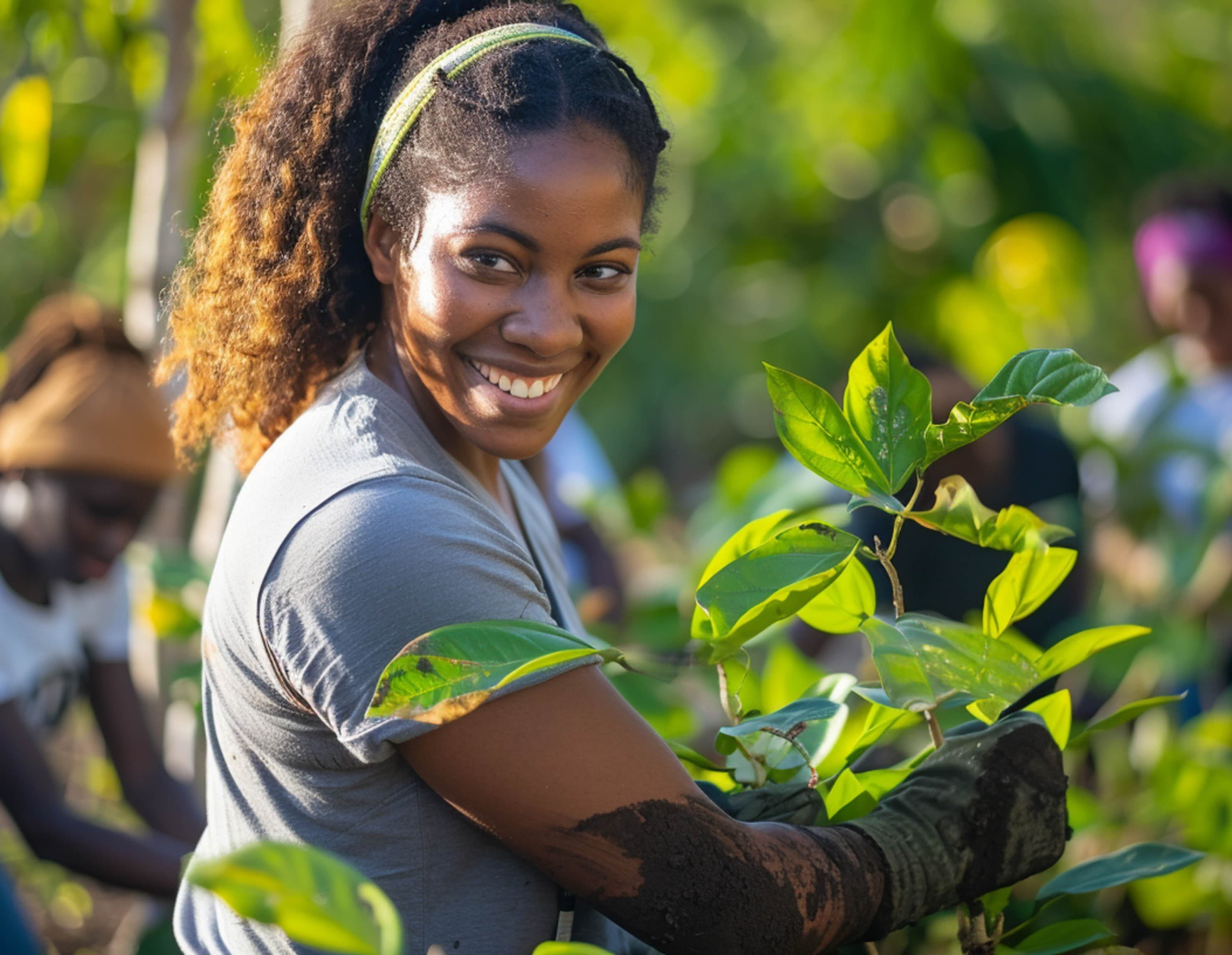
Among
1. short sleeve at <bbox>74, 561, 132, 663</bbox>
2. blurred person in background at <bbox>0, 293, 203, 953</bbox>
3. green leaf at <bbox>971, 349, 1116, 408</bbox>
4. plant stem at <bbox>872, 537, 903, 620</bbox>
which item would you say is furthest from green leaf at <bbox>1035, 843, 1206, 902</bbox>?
→ short sleeve at <bbox>74, 561, 132, 663</bbox>

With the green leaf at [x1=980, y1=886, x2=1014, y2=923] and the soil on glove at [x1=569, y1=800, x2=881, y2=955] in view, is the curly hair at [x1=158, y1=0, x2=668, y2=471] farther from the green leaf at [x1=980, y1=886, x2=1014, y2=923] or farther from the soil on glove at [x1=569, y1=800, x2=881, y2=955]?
the green leaf at [x1=980, y1=886, x2=1014, y2=923]

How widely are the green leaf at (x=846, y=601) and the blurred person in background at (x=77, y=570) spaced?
4.15 ft

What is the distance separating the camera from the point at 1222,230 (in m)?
3.54

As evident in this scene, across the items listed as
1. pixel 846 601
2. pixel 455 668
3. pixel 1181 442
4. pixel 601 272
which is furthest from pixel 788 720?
pixel 1181 442

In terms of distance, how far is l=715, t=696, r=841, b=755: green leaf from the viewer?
3.63 feet

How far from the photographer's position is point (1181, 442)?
9.37 feet

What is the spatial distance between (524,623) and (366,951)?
1.02ft

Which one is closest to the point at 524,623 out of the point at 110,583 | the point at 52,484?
the point at 52,484

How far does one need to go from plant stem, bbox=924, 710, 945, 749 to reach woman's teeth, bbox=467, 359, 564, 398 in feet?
1.57

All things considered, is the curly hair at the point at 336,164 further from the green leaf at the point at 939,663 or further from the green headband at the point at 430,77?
the green leaf at the point at 939,663

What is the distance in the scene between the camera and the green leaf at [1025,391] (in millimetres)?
1005

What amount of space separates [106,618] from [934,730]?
5.93 ft

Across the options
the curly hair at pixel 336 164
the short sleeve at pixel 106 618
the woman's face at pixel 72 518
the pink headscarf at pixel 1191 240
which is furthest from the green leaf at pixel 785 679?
the pink headscarf at pixel 1191 240

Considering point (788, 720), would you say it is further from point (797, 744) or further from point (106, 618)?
point (106, 618)
